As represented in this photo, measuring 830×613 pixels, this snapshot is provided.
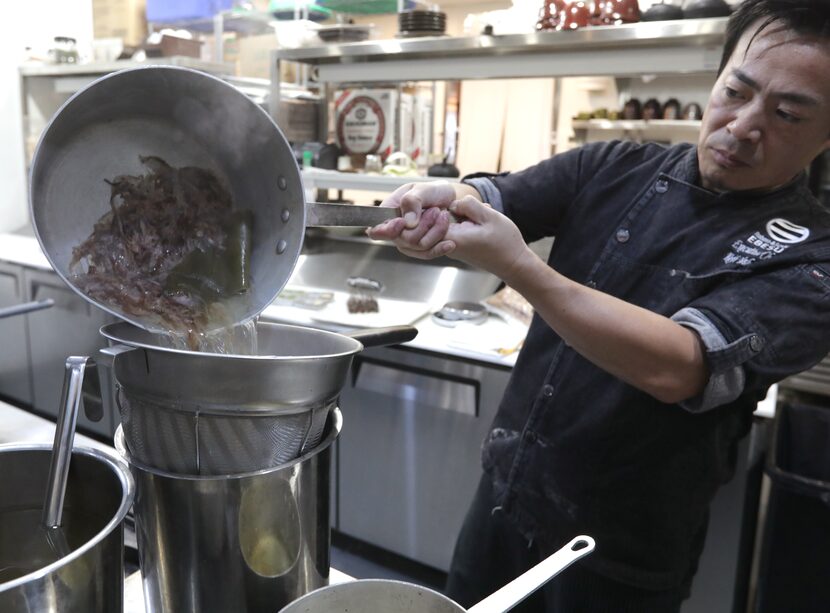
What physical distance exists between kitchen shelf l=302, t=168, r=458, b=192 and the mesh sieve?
6.31ft

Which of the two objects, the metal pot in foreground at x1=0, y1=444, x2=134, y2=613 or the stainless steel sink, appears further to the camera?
the stainless steel sink

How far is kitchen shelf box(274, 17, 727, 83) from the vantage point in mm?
1962

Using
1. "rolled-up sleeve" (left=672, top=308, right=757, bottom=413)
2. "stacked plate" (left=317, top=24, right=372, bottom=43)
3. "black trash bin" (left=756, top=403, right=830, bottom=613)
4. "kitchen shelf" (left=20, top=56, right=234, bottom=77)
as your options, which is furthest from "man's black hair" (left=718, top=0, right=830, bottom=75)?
"kitchen shelf" (left=20, top=56, right=234, bottom=77)

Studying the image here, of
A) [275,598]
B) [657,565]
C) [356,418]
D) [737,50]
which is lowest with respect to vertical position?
[356,418]

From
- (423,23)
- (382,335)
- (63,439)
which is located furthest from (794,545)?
(423,23)

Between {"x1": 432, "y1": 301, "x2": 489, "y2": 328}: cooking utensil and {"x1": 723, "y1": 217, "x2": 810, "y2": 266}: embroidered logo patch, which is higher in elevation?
{"x1": 723, "y1": 217, "x2": 810, "y2": 266}: embroidered logo patch

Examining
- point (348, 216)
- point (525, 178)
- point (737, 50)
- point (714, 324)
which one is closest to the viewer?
point (348, 216)

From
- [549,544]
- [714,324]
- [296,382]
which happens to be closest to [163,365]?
[296,382]

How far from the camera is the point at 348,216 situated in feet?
2.59

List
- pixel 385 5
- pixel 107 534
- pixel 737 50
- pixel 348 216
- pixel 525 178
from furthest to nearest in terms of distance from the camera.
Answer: pixel 385 5 → pixel 525 178 → pixel 737 50 → pixel 348 216 → pixel 107 534

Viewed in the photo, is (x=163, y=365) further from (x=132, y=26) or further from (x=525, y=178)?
(x=132, y=26)

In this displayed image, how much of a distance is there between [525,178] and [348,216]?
0.59 meters

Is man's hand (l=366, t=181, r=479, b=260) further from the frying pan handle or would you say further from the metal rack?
the metal rack

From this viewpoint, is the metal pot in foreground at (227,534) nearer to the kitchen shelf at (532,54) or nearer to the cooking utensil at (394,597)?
the cooking utensil at (394,597)
